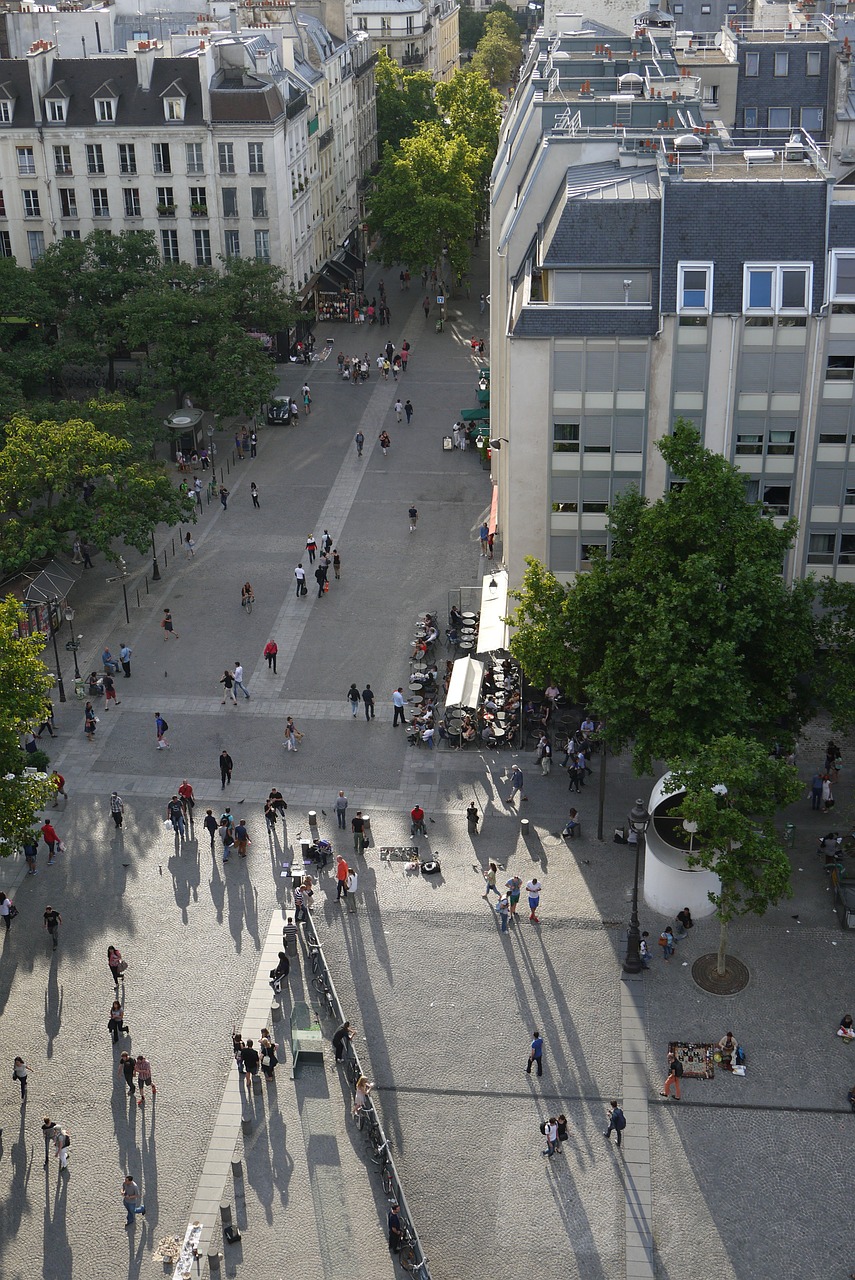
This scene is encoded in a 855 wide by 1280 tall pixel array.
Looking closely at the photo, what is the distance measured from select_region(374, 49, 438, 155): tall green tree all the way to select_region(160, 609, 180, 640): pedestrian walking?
258ft

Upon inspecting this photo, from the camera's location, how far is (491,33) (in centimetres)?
19662

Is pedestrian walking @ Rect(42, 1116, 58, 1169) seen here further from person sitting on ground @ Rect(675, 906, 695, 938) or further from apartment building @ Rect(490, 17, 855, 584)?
apartment building @ Rect(490, 17, 855, 584)

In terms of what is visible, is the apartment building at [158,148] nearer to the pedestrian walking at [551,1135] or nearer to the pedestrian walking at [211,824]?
the pedestrian walking at [211,824]

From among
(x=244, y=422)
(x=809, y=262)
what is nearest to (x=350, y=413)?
(x=244, y=422)

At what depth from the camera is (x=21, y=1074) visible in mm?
39500

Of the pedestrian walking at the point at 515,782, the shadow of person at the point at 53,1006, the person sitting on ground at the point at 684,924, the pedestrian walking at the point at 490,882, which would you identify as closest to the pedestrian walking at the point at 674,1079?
the person sitting on ground at the point at 684,924

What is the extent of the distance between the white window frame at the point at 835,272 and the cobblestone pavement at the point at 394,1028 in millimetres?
17187

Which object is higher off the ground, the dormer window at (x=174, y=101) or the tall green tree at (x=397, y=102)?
the dormer window at (x=174, y=101)

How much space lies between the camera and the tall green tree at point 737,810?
4041cm

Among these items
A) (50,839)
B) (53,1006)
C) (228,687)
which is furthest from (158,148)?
(53,1006)

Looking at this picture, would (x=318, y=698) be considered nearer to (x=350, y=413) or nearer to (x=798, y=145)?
(x=798, y=145)

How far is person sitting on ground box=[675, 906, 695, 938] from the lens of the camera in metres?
45.0

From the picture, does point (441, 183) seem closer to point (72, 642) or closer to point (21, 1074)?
point (72, 642)

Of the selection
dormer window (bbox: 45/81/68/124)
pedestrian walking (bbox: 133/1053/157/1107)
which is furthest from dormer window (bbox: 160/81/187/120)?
pedestrian walking (bbox: 133/1053/157/1107)
